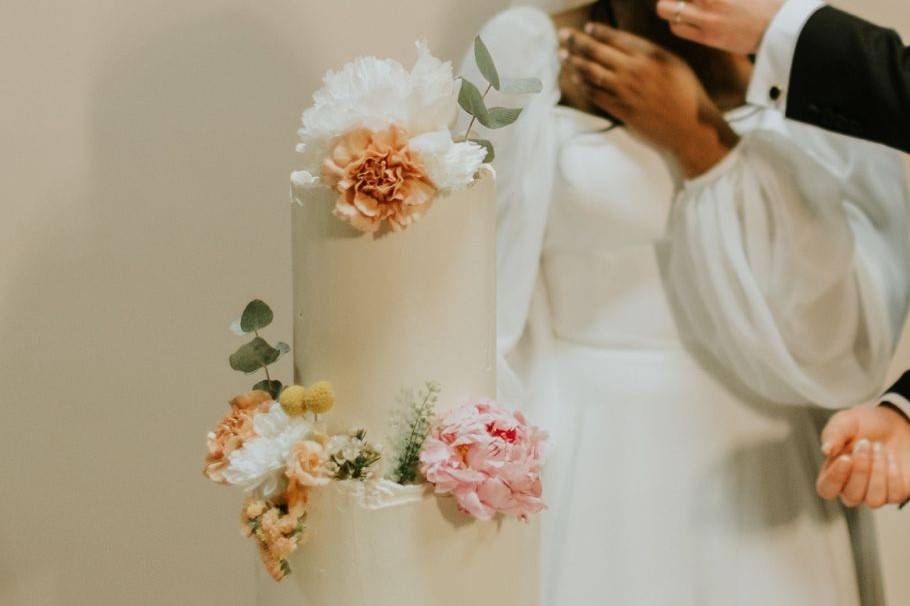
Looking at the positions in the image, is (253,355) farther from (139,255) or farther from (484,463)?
(139,255)

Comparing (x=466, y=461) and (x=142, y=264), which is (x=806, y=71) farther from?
(x=142, y=264)

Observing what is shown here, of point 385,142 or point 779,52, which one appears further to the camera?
point 779,52

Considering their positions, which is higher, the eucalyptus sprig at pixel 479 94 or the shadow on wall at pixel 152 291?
the eucalyptus sprig at pixel 479 94

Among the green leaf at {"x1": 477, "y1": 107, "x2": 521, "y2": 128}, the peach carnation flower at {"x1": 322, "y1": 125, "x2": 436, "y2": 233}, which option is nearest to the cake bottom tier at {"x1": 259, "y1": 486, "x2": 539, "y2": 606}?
the peach carnation flower at {"x1": 322, "y1": 125, "x2": 436, "y2": 233}

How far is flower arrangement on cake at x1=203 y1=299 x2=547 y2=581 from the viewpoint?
1.02 meters

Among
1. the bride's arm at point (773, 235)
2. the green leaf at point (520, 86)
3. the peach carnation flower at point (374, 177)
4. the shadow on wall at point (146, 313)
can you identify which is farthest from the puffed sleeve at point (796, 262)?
the shadow on wall at point (146, 313)

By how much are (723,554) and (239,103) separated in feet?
3.36

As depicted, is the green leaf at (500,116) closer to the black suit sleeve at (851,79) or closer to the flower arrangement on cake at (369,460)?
the flower arrangement on cake at (369,460)

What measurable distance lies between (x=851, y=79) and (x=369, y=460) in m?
0.73

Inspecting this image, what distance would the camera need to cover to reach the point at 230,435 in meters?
1.09

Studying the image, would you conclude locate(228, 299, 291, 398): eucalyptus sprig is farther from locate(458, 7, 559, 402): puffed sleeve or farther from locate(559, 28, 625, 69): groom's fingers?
locate(559, 28, 625, 69): groom's fingers

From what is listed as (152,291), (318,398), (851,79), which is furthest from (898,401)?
(152,291)

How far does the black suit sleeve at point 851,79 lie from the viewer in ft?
4.28

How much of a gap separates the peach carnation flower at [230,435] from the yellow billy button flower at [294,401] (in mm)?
60
